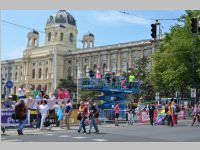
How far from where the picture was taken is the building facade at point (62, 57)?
107875mm

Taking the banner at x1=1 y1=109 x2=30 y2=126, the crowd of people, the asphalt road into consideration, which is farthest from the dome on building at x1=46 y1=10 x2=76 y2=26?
the asphalt road

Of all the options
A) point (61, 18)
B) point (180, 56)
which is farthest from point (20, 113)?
point (61, 18)

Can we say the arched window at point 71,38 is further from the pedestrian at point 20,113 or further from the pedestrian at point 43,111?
the pedestrian at point 20,113

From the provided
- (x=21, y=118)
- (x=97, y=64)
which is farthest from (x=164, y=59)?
(x=97, y=64)

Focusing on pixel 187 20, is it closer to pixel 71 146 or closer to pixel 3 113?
pixel 3 113

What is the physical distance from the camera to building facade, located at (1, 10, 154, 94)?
108 m

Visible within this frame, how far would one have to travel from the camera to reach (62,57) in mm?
126062

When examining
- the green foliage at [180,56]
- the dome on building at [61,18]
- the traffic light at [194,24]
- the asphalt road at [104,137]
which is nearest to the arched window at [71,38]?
the dome on building at [61,18]

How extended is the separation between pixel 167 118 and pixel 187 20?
63.8ft

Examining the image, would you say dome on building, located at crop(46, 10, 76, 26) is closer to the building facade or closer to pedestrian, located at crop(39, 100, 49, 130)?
the building facade

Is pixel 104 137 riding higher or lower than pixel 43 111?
lower

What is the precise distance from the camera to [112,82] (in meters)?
30.6

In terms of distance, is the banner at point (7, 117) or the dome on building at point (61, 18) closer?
the banner at point (7, 117)

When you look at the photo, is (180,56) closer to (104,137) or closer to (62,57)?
(104,137)
